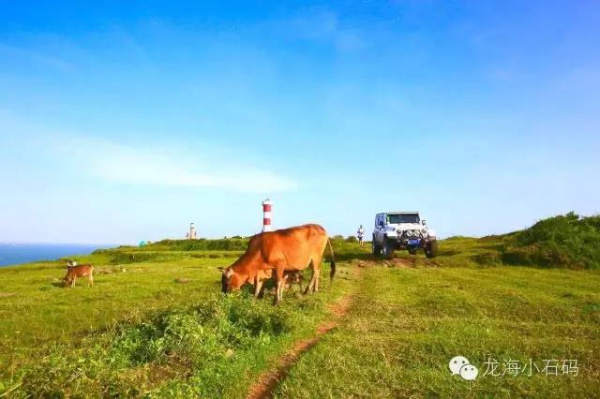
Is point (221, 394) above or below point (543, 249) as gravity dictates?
below

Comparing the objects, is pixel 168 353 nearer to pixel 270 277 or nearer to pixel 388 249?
pixel 270 277

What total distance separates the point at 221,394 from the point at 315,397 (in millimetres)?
1544

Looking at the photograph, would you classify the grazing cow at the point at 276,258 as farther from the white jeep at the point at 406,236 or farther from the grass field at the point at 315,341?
the white jeep at the point at 406,236

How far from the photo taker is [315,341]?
1044 cm

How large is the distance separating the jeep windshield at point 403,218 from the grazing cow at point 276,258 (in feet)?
53.8

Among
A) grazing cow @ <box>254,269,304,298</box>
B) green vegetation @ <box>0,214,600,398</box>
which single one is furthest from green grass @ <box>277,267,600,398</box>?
grazing cow @ <box>254,269,304,298</box>

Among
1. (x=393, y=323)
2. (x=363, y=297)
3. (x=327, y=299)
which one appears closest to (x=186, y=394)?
(x=393, y=323)

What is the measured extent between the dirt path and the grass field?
0.09 meters

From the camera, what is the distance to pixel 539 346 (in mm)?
9539

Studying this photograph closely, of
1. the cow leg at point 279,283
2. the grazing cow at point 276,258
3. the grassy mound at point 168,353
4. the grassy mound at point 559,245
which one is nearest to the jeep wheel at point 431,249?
the grassy mound at point 559,245

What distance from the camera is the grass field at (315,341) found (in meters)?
7.27

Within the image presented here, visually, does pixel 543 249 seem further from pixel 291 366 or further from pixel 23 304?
pixel 23 304

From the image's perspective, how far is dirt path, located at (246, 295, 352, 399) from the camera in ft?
25.8

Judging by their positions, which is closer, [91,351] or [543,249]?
[91,351]
